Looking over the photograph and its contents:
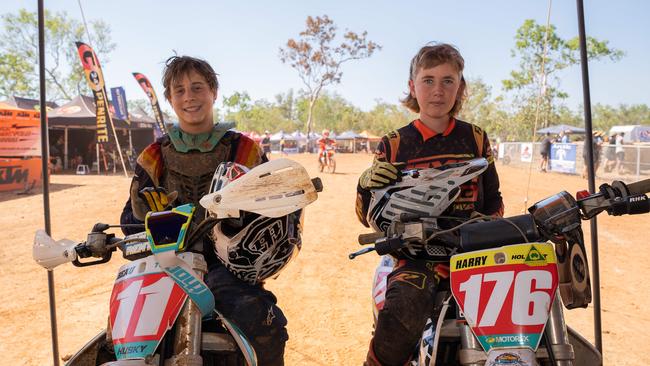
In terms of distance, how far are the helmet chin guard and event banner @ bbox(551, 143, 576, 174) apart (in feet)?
75.6

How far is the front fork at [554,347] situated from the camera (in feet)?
4.38

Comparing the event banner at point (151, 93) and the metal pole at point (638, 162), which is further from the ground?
the event banner at point (151, 93)

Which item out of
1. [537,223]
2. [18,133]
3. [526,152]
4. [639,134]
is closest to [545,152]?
[526,152]

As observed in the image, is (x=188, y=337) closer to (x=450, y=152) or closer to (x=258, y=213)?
(x=258, y=213)

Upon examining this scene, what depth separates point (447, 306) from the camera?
1.57 m

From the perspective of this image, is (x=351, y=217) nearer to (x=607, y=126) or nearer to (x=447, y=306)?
(x=447, y=306)

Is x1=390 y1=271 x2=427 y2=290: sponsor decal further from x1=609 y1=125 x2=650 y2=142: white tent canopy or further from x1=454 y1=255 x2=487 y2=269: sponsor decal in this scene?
x1=609 y1=125 x2=650 y2=142: white tent canopy

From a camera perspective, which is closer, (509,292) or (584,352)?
(509,292)

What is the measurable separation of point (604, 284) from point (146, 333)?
5.70m

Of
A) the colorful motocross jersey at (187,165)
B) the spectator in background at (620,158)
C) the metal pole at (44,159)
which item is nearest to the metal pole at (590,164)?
the colorful motocross jersey at (187,165)

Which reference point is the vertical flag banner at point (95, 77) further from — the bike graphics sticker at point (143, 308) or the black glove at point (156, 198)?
the bike graphics sticker at point (143, 308)

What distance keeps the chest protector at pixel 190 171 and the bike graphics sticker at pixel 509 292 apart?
1.45m

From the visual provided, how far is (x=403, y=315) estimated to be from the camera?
67.5 inches

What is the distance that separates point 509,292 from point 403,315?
0.50 metres
